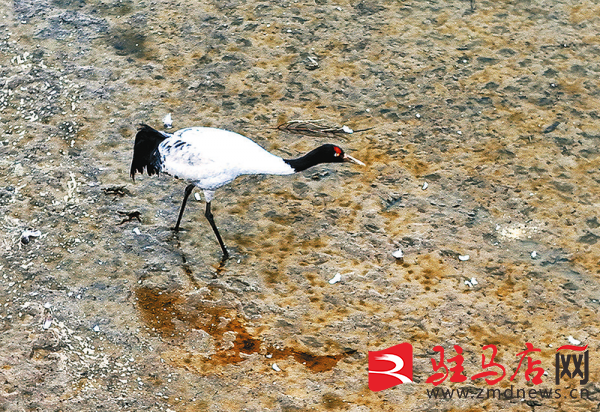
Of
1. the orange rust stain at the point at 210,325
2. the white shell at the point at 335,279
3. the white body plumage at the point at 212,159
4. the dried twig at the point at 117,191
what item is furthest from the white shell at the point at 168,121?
the white shell at the point at 335,279

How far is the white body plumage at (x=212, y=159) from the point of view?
533 centimetres

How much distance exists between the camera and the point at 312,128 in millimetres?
6797

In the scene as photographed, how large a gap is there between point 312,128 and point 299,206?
→ 1.04 m

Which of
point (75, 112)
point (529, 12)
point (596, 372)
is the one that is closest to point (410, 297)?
point (596, 372)

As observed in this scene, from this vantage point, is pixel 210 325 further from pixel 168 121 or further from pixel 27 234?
pixel 168 121

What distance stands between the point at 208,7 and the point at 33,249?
394cm

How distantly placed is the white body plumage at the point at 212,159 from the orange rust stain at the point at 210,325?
87cm

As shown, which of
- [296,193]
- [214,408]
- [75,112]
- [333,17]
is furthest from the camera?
[333,17]

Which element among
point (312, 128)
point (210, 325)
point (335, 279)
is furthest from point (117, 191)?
point (335, 279)

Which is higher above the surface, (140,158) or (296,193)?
(140,158)

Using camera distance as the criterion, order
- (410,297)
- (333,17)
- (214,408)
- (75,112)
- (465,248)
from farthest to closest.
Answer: (333,17) → (75,112) → (465,248) → (410,297) → (214,408)

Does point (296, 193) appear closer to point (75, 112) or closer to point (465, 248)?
point (465, 248)

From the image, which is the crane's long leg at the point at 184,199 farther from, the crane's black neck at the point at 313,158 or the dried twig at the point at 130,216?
the crane's black neck at the point at 313,158

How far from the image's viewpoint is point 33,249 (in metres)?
5.61
